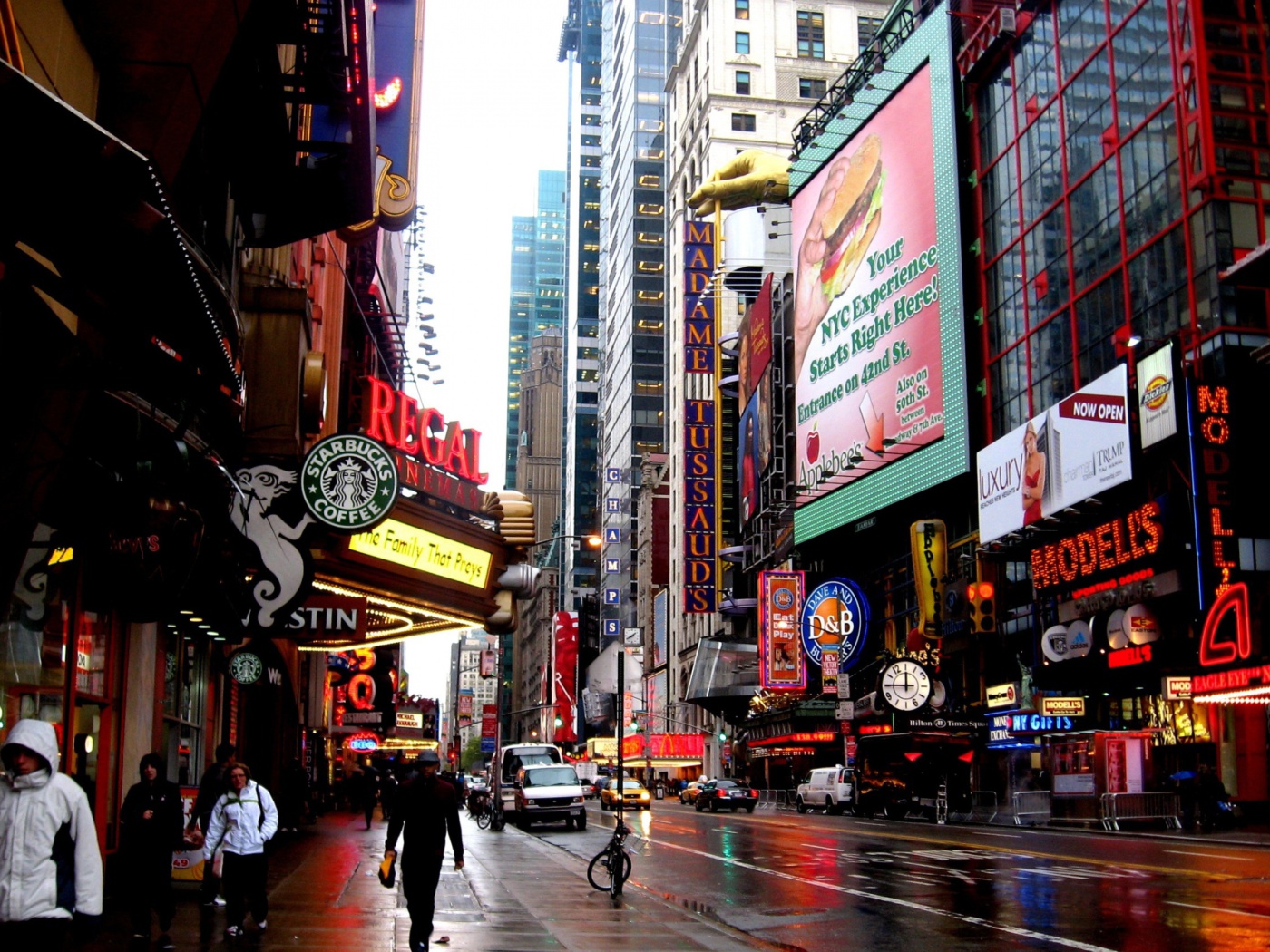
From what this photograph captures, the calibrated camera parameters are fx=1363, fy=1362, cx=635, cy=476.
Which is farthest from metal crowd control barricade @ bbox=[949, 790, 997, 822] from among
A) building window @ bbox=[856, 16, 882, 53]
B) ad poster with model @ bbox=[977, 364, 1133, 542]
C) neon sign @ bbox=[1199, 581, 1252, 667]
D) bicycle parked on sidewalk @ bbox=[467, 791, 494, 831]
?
building window @ bbox=[856, 16, 882, 53]

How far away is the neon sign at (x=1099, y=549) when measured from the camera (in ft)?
141

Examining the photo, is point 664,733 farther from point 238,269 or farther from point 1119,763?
point 238,269

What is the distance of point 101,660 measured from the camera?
59.7ft

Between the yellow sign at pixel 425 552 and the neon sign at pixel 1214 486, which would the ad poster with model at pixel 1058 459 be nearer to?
the neon sign at pixel 1214 486

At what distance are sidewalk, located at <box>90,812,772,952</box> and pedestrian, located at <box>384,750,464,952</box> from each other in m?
1.00

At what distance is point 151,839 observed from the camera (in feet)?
42.7

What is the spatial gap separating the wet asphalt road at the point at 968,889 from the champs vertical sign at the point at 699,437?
64.2m

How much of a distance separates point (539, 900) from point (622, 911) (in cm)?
177

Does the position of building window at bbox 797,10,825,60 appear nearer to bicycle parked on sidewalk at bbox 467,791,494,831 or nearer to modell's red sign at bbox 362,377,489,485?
bicycle parked on sidewalk at bbox 467,791,494,831

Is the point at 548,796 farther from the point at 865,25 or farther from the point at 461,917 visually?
the point at 865,25

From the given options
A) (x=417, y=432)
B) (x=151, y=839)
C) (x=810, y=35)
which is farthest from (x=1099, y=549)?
(x=810, y=35)

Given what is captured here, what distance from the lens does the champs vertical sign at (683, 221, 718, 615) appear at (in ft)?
317

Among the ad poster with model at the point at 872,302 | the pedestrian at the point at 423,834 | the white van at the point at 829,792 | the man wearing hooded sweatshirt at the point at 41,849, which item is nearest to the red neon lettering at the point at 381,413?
the pedestrian at the point at 423,834

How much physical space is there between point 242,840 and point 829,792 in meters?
44.2
